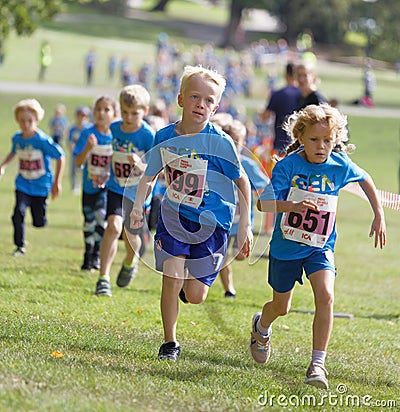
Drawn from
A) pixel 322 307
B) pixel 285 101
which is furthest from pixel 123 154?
pixel 285 101

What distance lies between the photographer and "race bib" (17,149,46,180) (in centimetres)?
1101

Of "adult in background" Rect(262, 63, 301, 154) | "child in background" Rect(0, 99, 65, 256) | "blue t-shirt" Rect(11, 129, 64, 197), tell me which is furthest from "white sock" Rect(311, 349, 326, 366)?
"adult in background" Rect(262, 63, 301, 154)

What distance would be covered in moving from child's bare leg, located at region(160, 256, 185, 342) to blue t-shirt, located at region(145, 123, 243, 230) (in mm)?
329

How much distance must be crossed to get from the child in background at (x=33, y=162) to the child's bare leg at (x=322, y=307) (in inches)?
200

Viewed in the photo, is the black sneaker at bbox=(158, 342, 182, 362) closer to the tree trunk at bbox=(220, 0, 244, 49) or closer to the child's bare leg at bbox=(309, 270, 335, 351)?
the child's bare leg at bbox=(309, 270, 335, 351)

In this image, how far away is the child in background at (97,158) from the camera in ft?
33.1

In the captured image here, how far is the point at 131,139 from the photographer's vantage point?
911 centimetres

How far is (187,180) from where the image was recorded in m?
6.44

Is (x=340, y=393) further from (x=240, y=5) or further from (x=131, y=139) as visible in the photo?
(x=240, y=5)

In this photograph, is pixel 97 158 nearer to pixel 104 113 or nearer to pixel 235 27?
pixel 104 113

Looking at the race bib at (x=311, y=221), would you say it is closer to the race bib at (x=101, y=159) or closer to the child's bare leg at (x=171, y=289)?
the child's bare leg at (x=171, y=289)

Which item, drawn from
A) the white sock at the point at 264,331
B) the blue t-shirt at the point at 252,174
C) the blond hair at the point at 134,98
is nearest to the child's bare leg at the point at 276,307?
the white sock at the point at 264,331

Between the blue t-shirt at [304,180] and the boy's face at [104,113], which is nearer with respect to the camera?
the blue t-shirt at [304,180]

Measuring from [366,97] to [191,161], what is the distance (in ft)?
146
